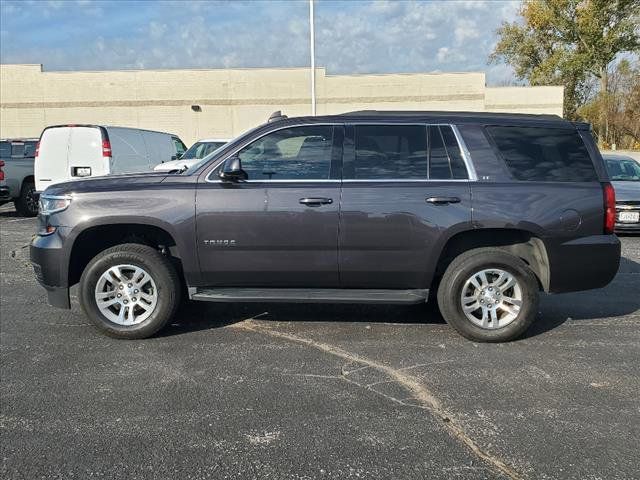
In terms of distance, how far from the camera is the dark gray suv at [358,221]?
4859 millimetres

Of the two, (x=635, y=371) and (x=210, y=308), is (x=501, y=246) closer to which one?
(x=635, y=371)

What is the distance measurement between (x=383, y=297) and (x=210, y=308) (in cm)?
212

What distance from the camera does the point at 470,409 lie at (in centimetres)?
373

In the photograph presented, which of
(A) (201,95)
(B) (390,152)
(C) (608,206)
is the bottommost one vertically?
(C) (608,206)

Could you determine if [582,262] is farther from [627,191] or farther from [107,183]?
[627,191]

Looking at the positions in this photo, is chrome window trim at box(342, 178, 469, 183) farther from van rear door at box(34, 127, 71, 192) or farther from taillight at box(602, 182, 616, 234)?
van rear door at box(34, 127, 71, 192)

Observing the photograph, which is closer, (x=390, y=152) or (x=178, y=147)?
(x=390, y=152)

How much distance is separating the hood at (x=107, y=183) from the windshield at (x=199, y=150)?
8.56m

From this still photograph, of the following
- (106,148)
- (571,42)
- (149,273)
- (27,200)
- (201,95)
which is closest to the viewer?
(149,273)

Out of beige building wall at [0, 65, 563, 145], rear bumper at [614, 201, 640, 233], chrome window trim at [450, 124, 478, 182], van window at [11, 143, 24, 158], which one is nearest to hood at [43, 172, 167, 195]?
chrome window trim at [450, 124, 478, 182]

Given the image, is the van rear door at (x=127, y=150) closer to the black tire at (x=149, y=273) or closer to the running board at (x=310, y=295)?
the black tire at (x=149, y=273)

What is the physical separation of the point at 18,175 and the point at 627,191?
13.5 meters

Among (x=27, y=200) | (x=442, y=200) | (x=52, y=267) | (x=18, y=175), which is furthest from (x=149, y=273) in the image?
(x=27, y=200)

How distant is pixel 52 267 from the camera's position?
5.01m
